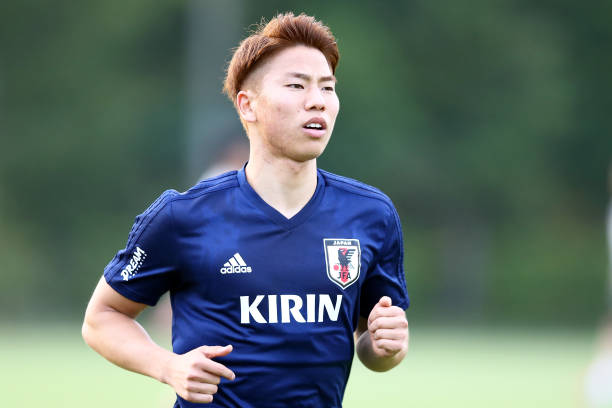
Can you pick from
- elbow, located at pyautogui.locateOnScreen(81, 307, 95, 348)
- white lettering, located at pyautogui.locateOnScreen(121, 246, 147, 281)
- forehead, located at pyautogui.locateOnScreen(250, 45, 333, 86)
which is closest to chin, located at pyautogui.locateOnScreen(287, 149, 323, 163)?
forehead, located at pyautogui.locateOnScreen(250, 45, 333, 86)

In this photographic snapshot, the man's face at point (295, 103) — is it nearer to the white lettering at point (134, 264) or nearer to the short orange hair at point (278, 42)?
the short orange hair at point (278, 42)

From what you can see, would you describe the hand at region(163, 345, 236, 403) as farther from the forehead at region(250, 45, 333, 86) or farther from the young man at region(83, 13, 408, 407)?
the forehead at region(250, 45, 333, 86)


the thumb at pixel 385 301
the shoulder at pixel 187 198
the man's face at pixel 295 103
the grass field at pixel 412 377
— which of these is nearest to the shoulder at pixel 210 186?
the shoulder at pixel 187 198

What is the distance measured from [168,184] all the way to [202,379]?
2640 cm

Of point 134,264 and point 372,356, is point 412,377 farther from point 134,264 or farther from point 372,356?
point 134,264

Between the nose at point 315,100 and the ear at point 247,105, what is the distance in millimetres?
256

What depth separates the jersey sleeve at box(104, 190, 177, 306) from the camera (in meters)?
4.12

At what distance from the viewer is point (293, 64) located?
425 cm

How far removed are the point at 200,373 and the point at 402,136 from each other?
26057 millimetres

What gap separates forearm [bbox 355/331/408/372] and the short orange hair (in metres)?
1.06

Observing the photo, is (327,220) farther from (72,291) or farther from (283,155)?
(72,291)

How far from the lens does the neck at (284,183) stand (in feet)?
14.0

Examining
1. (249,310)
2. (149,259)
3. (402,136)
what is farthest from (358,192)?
(402,136)

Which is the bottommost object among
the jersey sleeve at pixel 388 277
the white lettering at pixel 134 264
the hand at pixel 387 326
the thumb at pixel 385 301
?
the hand at pixel 387 326
